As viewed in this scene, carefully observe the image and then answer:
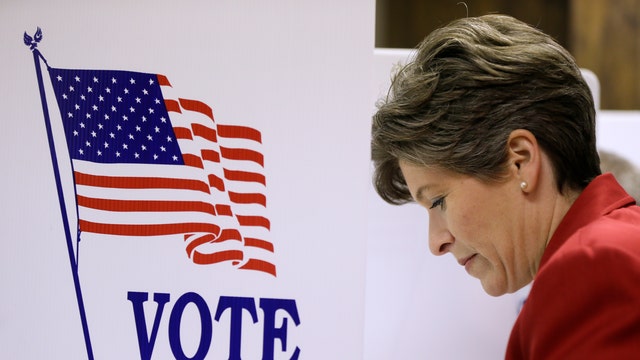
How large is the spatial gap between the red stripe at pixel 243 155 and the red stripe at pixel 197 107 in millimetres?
58

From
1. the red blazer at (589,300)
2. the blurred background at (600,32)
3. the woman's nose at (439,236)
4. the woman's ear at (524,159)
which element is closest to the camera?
the red blazer at (589,300)

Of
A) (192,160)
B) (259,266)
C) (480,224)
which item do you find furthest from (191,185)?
(480,224)

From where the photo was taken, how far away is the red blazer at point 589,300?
1.06 meters

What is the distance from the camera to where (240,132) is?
1341 mm

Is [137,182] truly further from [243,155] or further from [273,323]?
[273,323]

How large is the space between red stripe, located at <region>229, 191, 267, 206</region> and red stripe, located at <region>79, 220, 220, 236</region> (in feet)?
0.17

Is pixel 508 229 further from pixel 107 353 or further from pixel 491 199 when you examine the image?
pixel 107 353

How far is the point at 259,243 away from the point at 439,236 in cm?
30

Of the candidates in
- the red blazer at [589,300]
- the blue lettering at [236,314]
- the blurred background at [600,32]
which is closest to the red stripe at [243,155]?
the blue lettering at [236,314]

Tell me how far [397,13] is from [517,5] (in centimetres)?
73

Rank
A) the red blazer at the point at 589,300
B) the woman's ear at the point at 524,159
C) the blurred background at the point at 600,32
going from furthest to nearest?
the blurred background at the point at 600,32 → the woman's ear at the point at 524,159 → the red blazer at the point at 589,300

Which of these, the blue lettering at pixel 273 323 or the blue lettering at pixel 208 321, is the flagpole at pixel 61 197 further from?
the blue lettering at pixel 273 323

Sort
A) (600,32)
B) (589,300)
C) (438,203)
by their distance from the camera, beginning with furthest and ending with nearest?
(600,32) < (438,203) < (589,300)

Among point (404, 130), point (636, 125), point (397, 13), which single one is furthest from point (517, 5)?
point (404, 130)
